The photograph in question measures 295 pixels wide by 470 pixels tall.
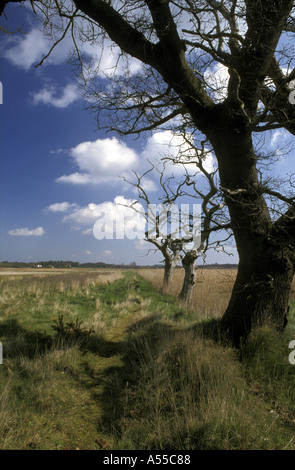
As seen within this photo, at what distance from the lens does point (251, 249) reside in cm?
514

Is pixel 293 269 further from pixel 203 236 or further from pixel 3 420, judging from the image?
pixel 203 236

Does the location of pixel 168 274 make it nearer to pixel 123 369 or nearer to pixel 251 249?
pixel 251 249

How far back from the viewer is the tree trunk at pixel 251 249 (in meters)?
4.95

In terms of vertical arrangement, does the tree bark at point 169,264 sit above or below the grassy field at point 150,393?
above

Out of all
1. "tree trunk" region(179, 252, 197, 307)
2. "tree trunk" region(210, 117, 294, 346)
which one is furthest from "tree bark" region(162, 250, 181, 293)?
"tree trunk" region(210, 117, 294, 346)

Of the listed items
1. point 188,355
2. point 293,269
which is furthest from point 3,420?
point 293,269

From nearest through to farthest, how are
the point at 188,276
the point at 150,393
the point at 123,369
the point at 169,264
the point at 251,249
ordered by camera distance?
the point at 150,393 → the point at 123,369 → the point at 251,249 → the point at 188,276 → the point at 169,264

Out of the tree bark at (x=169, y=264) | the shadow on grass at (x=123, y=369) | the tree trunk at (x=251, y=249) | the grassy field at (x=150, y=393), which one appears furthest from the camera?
the tree bark at (x=169, y=264)

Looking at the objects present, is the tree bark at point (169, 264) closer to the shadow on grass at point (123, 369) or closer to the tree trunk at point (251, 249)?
the shadow on grass at point (123, 369)

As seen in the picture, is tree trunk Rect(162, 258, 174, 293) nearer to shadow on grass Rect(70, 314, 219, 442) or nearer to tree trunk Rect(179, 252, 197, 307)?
tree trunk Rect(179, 252, 197, 307)

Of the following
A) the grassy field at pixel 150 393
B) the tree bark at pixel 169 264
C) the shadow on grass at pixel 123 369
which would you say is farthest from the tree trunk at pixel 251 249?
the tree bark at pixel 169 264

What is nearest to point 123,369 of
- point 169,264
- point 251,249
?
point 251,249
